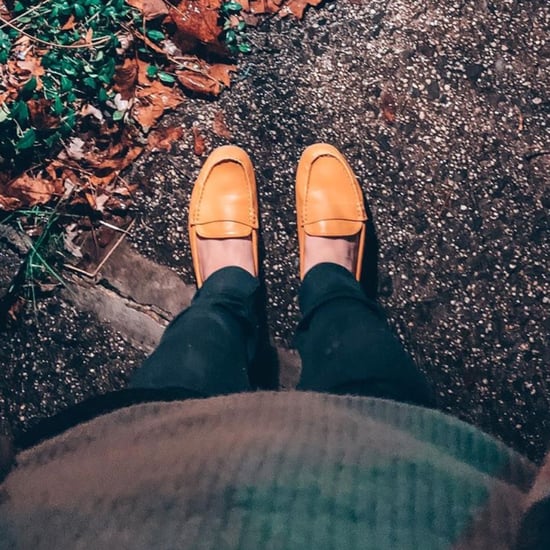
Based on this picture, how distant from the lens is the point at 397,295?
1885mm

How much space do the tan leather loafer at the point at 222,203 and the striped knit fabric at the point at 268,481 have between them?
0.82m

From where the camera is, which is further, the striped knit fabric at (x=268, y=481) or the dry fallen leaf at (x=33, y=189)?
the dry fallen leaf at (x=33, y=189)

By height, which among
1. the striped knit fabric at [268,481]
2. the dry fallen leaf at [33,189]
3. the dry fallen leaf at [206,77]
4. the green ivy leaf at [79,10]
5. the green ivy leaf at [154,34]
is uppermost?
the green ivy leaf at [79,10]

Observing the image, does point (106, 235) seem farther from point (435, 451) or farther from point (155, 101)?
point (435, 451)

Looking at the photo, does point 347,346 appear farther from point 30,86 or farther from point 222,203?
point 30,86

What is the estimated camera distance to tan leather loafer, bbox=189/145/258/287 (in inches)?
72.8

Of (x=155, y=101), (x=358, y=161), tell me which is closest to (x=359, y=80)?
(x=358, y=161)

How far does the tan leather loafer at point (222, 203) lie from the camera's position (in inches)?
72.8

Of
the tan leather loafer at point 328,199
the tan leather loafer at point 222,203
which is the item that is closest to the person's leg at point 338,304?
the tan leather loafer at point 328,199

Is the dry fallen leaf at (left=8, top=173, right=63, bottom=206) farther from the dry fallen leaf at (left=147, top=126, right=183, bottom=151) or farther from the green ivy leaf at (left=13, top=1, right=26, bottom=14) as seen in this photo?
the green ivy leaf at (left=13, top=1, right=26, bottom=14)

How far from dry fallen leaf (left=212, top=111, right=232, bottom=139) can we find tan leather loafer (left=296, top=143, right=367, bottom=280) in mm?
269

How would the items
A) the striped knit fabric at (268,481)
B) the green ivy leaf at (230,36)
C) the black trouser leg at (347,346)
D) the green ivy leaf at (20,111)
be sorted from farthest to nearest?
the green ivy leaf at (230,36)
the green ivy leaf at (20,111)
the black trouser leg at (347,346)
the striped knit fabric at (268,481)

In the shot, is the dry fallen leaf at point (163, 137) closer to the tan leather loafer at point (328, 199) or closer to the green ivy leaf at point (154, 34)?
the green ivy leaf at point (154, 34)

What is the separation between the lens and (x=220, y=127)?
188cm
